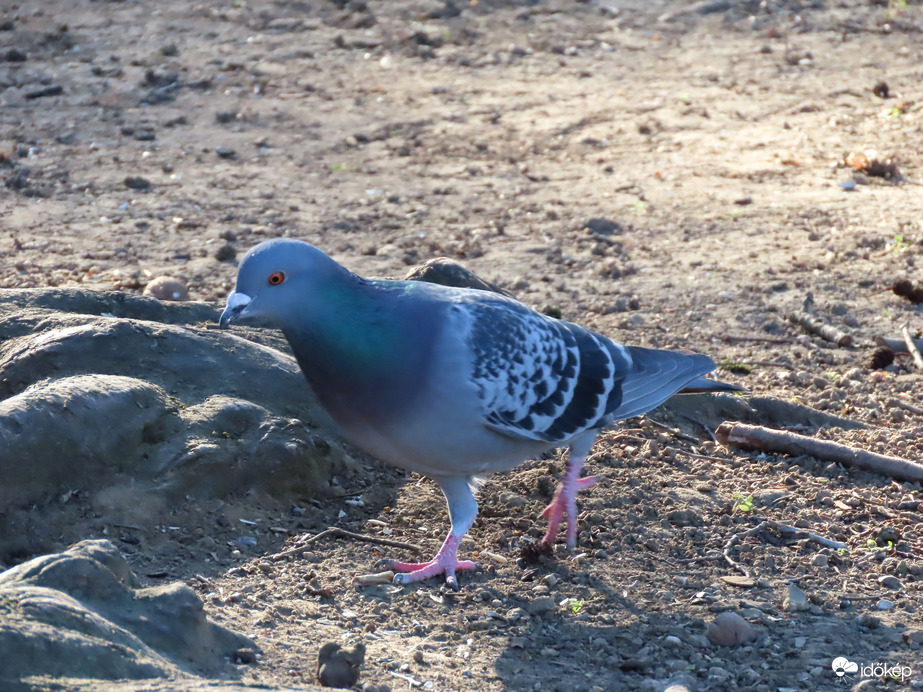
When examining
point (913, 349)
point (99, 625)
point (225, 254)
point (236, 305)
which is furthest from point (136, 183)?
point (99, 625)

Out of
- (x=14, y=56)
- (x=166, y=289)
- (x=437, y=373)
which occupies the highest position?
(x=14, y=56)

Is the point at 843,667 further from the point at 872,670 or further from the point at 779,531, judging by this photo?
the point at 779,531

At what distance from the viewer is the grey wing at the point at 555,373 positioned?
3521 mm

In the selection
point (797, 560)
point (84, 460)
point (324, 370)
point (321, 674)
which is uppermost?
point (324, 370)

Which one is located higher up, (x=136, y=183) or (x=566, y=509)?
(x=136, y=183)

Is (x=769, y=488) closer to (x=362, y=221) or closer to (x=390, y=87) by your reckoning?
(x=362, y=221)

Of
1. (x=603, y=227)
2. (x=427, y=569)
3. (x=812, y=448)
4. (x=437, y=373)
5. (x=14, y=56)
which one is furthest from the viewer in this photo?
(x=14, y=56)

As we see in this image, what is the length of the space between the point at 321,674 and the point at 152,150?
243 inches

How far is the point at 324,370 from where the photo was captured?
3248 millimetres

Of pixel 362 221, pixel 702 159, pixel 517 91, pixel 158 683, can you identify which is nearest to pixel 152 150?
pixel 362 221

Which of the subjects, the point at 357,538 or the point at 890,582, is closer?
the point at 890,582

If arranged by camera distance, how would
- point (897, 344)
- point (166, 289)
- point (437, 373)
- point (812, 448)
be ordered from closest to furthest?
point (437, 373) < point (812, 448) < point (897, 344) < point (166, 289)

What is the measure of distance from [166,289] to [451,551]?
9.44 feet

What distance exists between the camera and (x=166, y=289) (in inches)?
226
